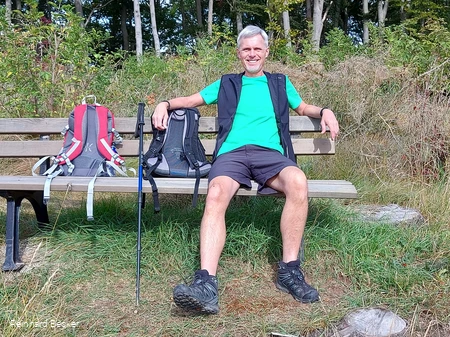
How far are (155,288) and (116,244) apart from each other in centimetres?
55

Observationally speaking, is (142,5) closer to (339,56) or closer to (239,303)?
(339,56)

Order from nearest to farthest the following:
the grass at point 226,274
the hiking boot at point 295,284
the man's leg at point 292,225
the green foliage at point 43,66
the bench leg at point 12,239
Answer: the grass at point 226,274, the hiking boot at point 295,284, the man's leg at point 292,225, the bench leg at point 12,239, the green foliage at point 43,66

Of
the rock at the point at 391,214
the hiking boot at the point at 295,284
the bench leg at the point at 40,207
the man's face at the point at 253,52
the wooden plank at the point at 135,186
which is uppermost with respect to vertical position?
the man's face at the point at 253,52

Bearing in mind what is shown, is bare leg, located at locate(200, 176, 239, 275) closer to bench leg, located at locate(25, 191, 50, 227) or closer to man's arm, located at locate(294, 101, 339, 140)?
man's arm, located at locate(294, 101, 339, 140)

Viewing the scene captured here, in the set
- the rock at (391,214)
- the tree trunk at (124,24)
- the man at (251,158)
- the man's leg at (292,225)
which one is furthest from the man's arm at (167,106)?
the tree trunk at (124,24)

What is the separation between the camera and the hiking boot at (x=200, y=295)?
7.89ft

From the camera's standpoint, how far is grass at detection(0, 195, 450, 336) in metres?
2.52

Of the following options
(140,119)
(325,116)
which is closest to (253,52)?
(325,116)

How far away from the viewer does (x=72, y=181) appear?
3.12 meters

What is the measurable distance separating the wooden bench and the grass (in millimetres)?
225

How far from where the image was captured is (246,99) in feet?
11.4

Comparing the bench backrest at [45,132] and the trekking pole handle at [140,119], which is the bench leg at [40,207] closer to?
the bench backrest at [45,132]

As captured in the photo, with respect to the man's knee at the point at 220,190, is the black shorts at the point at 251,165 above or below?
above

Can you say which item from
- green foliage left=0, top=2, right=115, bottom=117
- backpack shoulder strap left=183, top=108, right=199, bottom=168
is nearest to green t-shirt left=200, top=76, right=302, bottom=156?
backpack shoulder strap left=183, top=108, right=199, bottom=168
